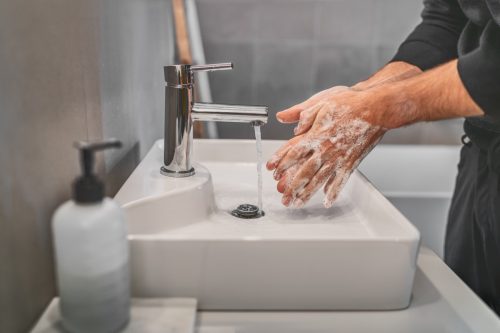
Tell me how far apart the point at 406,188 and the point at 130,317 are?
140cm

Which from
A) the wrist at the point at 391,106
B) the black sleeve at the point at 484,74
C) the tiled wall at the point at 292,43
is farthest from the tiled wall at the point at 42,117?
the tiled wall at the point at 292,43

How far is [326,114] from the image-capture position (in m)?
0.81

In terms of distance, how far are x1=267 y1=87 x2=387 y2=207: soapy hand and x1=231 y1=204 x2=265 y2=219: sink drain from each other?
8 cm

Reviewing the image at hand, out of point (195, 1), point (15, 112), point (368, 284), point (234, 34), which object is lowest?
point (368, 284)

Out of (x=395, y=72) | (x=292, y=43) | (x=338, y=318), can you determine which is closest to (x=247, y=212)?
(x=338, y=318)

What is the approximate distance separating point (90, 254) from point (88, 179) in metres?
0.07

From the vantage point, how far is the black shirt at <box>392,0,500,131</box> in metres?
0.79

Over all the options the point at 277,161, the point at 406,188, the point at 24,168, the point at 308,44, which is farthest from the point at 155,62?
the point at 406,188

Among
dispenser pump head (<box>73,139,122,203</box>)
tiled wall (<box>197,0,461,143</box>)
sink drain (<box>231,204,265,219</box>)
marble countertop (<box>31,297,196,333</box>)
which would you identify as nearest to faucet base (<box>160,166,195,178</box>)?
sink drain (<box>231,204,265,219</box>)

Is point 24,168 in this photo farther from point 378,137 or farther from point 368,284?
point 378,137

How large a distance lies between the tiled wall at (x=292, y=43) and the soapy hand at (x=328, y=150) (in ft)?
3.21

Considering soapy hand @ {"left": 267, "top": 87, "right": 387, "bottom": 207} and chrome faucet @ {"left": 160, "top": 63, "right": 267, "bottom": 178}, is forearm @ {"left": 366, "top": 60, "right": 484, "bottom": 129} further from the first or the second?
chrome faucet @ {"left": 160, "top": 63, "right": 267, "bottom": 178}

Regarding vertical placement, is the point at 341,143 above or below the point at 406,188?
above

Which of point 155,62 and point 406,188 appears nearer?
point 155,62
